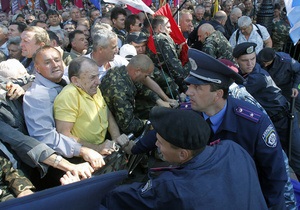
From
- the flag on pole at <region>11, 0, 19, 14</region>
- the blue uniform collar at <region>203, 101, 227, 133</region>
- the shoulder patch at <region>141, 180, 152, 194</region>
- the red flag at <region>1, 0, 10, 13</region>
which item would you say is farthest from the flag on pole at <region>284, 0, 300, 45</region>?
the flag on pole at <region>11, 0, 19, 14</region>

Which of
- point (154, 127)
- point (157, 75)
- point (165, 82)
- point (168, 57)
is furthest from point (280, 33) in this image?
point (154, 127)

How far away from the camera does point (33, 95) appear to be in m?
2.89

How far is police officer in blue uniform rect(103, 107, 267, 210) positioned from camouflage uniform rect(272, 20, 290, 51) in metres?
6.97

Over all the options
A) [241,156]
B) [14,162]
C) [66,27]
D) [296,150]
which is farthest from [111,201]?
[66,27]

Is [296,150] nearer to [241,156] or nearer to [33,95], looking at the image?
[241,156]

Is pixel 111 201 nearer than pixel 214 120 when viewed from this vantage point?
Yes

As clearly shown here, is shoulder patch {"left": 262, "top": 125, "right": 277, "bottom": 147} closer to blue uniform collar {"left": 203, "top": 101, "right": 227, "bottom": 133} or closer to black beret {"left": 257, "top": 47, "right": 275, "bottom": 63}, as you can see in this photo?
blue uniform collar {"left": 203, "top": 101, "right": 227, "bottom": 133}

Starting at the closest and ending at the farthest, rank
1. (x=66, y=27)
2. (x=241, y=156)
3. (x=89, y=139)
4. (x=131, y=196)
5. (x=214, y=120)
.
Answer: (x=131, y=196) → (x=241, y=156) → (x=214, y=120) → (x=89, y=139) → (x=66, y=27)

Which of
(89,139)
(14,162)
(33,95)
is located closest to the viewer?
(14,162)

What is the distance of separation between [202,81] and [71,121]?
123 cm

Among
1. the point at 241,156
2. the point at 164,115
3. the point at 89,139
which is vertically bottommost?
the point at 89,139

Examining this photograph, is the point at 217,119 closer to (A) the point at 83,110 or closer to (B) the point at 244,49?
(A) the point at 83,110

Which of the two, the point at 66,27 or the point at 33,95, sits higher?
the point at 33,95

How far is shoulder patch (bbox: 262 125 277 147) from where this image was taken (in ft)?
7.57
